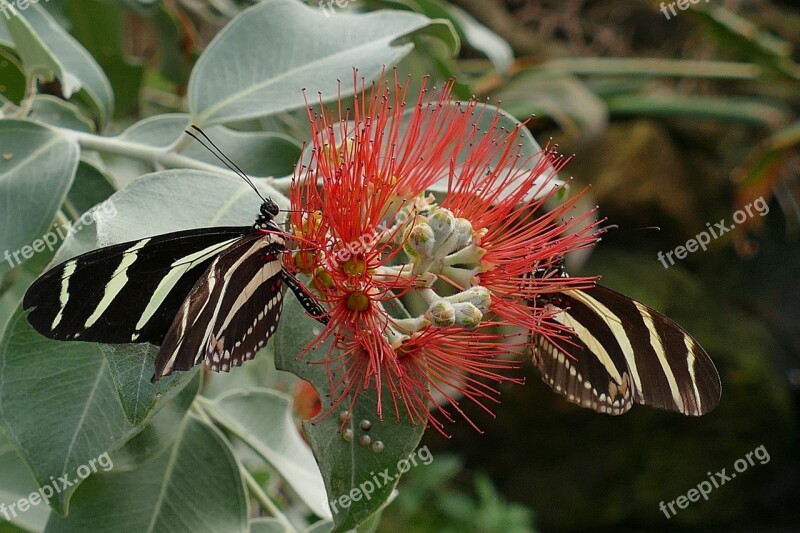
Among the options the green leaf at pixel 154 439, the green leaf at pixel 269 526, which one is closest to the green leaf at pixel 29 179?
the green leaf at pixel 154 439

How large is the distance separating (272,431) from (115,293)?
1.66 ft

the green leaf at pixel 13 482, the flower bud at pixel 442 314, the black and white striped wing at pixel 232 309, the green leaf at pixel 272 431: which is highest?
the flower bud at pixel 442 314

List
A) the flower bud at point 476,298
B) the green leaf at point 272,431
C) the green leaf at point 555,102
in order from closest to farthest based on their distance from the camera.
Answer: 1. the flower bud at point 476,298
2. the green leaf at point 272,431
3. the green leaf at point 555,102

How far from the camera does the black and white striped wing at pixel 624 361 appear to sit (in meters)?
0.81

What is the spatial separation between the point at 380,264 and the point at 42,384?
309mm

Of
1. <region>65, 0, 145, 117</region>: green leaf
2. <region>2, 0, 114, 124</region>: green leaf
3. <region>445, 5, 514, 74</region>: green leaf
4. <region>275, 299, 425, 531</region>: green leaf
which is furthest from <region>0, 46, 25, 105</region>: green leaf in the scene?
<region>445, 5, 514, 74</region>: green leaf

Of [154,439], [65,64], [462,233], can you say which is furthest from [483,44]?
[154,439]

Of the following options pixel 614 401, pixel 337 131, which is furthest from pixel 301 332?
pixel 614 401

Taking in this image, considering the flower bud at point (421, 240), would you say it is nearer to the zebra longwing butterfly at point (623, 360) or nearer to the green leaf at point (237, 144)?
the zebra longwing butterfly at point (623, 360)

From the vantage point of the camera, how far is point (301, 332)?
74 cm

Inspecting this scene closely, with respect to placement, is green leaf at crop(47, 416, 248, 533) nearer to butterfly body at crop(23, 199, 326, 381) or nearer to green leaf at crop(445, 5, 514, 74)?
butterfly body at crop(23, 199, 326, 381)

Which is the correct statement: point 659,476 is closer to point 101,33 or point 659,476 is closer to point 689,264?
point 689,264

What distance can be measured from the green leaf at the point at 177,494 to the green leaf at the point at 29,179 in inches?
10.0

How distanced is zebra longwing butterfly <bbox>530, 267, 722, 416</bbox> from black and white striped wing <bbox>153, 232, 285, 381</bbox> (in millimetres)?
271
